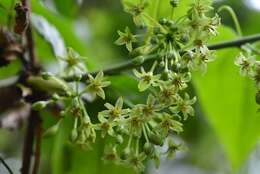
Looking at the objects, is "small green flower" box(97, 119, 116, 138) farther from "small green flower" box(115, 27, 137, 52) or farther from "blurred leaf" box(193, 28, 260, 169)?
"blurred leaf" box(193, 28, 260, 169)

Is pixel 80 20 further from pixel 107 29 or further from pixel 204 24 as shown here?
pixel 204 24

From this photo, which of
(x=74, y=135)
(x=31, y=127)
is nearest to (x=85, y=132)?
(x=74, y=135)

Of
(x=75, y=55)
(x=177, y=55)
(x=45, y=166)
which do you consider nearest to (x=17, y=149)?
(x=45, y=166)

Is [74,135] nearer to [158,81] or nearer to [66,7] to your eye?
[158,81]

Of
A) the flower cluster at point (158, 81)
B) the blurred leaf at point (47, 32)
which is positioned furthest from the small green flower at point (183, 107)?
the blurred leaf at point (47, 32)

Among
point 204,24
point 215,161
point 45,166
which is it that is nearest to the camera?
point 204,24

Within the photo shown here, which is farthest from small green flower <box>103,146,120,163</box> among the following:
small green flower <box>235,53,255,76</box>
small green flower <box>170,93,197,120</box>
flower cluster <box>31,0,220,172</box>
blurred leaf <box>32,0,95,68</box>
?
blurred leaf <box>32,0,95,68</box>

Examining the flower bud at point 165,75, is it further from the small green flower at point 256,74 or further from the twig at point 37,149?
the twig at point 37,149
